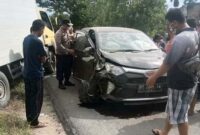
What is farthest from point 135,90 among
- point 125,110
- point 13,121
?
point 13,121

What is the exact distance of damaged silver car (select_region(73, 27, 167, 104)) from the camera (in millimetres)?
7293

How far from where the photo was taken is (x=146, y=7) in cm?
3077

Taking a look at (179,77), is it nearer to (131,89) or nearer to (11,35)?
(131,89)

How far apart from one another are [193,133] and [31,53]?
9.72 feet

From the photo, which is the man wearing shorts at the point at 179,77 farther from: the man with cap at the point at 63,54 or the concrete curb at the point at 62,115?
the man with cap at the point at 63,54

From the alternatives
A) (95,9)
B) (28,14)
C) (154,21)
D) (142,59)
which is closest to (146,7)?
(154,21)

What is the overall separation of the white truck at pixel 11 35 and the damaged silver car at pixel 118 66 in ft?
5.03

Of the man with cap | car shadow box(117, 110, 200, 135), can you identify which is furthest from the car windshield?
car shadow box(117, 110, 200, 135)

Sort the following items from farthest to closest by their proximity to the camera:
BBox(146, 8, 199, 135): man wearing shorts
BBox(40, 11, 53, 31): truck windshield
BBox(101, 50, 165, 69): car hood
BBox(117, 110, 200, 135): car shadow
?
1. BBox(40, 11, 53, 31): truck windshield
2. BBox(101, 50, 165, 69): car hood
3. BBox(117, 110, 200, 135): car shadow
4. BBox(146, 8, 199, 135): man wearing shorts

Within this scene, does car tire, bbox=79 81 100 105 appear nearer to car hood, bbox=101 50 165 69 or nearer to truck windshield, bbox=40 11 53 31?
car hood, bbox=101 50 165 69

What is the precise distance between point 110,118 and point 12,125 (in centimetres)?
182

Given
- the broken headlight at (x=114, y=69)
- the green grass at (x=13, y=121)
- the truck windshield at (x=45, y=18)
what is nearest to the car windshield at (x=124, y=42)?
the broken headlight at (x=114, y=69)

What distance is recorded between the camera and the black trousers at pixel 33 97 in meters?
6.87

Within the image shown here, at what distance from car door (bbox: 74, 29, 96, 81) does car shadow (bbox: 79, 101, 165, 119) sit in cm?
65
